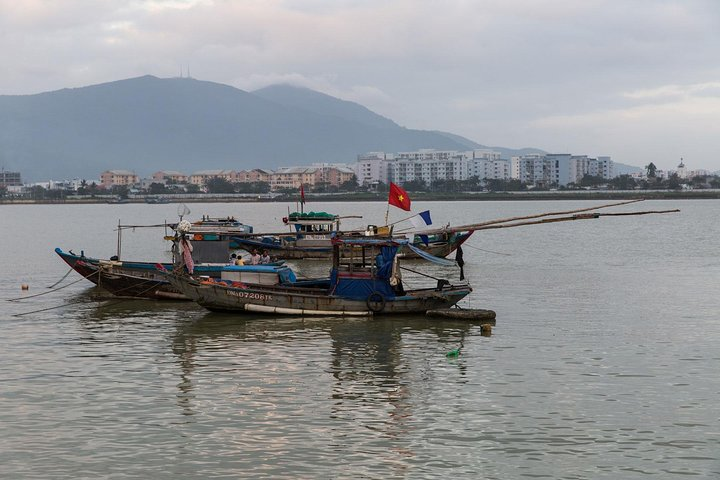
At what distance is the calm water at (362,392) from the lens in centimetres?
1580

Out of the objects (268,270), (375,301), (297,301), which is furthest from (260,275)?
(375,301)

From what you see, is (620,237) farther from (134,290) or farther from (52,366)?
(52,366)

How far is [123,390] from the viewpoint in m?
20.5

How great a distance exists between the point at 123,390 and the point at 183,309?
1322cm

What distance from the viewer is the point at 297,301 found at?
30.5 meters

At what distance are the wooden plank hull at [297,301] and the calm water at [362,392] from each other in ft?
1.61

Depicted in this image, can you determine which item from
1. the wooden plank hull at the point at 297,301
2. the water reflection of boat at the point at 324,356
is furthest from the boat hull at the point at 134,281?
the wooden plank hull at the point at 297,301

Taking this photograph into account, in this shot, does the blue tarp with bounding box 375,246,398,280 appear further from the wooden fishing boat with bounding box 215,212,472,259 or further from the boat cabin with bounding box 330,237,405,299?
the wooden fishing boat with bounding box 215,212,472,259

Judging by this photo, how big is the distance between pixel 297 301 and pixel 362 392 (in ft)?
33.5

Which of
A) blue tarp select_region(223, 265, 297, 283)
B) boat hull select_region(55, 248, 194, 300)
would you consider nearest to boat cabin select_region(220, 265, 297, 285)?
blue tarp select_region(223, 265, 297, 283)

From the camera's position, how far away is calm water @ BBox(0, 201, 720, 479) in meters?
15.8

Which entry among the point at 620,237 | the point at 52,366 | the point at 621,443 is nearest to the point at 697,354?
the point at 621,443

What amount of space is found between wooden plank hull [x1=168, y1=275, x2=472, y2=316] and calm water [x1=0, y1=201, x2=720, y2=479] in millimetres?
491

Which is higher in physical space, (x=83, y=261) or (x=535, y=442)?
(x=83, y=261)
